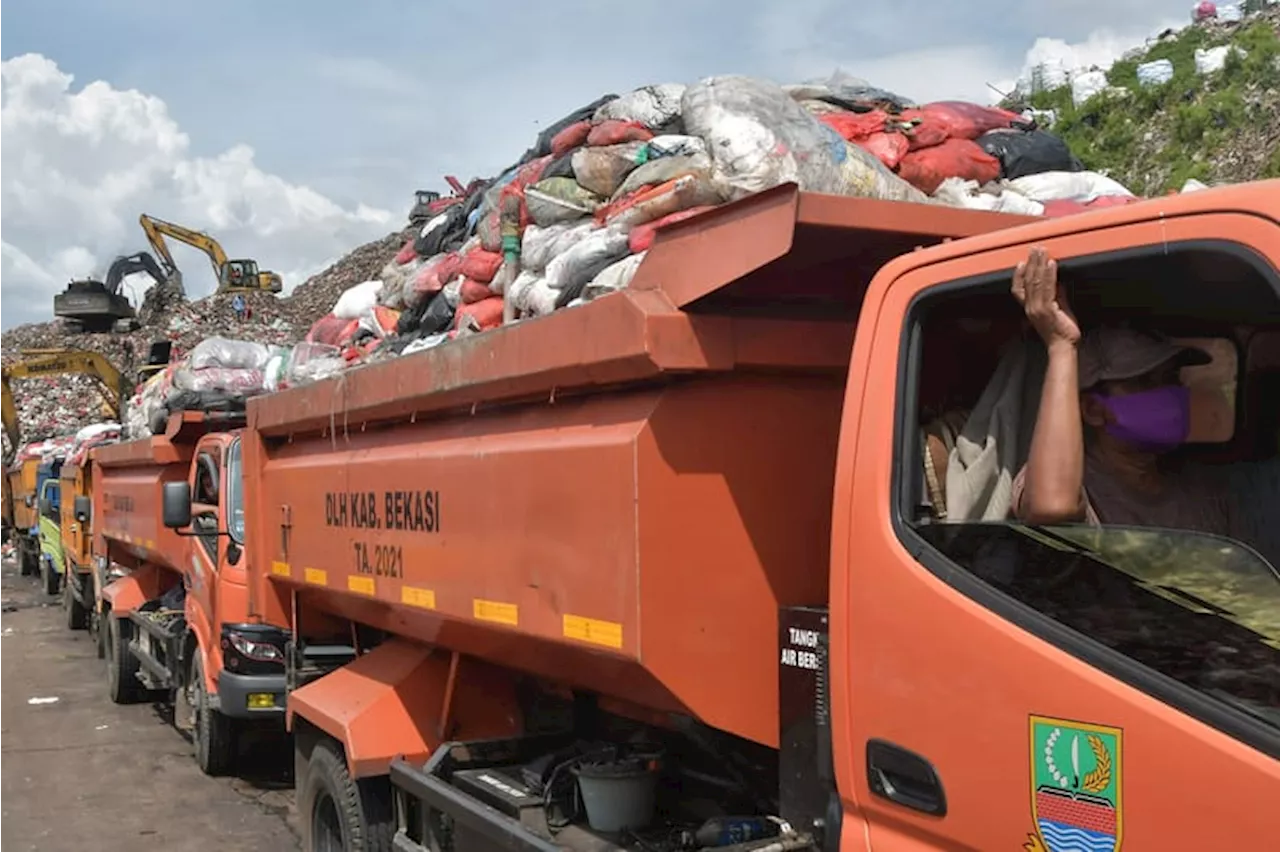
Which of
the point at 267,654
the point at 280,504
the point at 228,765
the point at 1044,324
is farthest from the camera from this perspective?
the point at 228,765

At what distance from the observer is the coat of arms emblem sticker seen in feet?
6.23

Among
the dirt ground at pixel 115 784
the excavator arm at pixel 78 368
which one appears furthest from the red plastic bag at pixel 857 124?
the excavator arm at pixel 78 368

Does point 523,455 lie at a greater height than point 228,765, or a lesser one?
greater

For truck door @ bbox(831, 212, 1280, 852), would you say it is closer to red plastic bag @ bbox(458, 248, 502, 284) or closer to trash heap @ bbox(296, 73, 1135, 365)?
trash heap @ bbox(296, 73, 1135, 365)

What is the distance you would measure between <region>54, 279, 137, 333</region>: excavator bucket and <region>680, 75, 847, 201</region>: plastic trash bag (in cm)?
3070

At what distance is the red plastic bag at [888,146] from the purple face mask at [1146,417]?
8.72ft

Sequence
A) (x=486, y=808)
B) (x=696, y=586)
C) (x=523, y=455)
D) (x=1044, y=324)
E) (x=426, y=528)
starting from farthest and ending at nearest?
1. (x=426, y=528)
2. (x=486, y=808)
3. (x=523, y=455)
4. (x=696, y=586)
5. (x=1044, y=324)

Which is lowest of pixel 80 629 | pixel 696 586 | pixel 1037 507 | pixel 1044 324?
pixel 80 629

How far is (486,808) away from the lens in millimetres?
3676

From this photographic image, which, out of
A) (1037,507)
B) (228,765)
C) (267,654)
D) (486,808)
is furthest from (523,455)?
(228,765)

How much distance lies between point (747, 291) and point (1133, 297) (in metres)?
0.83

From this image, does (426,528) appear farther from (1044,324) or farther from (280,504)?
(1044,324)

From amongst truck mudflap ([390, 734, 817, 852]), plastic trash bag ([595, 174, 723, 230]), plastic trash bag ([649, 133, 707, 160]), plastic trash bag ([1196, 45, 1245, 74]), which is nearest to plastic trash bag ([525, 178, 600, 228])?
plastic trash bag ([649, 133, 707, 160])

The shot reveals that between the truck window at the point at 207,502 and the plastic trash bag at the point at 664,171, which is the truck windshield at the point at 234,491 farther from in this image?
the plastic trash bag at the point at 664,171
